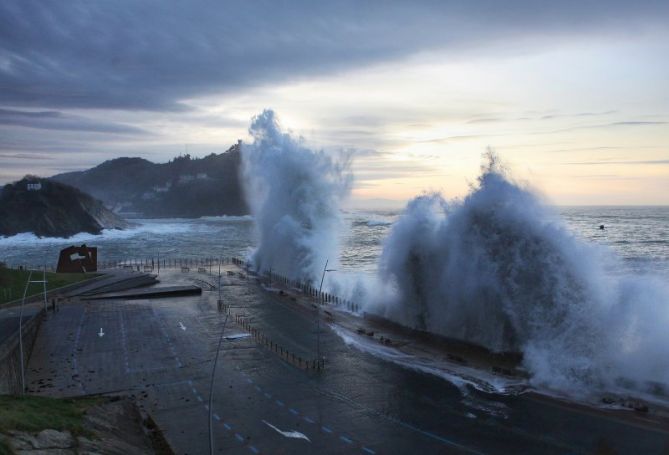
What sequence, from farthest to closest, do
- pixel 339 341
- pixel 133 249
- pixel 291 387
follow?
pixel 133 249 → pixel 339 341 → pixel 291 387

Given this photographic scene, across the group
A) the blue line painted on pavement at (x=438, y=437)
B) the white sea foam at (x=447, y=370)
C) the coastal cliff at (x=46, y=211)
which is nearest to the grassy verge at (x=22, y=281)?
the white sea foam at (x=447, y=370)

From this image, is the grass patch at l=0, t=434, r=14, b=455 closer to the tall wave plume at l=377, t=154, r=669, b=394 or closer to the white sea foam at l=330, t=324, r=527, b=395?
the white sea foam at l=330, t=324, r=527, b=395

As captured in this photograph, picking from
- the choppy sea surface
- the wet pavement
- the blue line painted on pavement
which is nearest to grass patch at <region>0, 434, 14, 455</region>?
the wet pavement

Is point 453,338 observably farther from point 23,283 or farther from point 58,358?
point 23,283

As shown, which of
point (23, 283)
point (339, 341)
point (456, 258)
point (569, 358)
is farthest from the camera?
point (23, 283)

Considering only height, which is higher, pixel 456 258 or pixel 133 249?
pixel 456 258

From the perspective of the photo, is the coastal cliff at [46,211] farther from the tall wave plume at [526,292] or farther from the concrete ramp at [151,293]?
the tall wave plume at [526,292]

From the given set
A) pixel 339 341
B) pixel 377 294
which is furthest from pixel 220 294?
pixel 339 341
